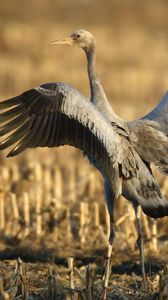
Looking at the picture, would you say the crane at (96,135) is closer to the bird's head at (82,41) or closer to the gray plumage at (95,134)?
the gray plumage at (95,134)

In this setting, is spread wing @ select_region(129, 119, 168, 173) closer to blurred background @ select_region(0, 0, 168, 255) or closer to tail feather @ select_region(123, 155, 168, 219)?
tail feather @ select_region(123, 155, 168, 219)

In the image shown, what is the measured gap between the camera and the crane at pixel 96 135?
7.21m

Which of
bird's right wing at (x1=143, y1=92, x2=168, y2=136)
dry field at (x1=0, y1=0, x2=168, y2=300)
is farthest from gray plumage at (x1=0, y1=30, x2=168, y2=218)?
dry field at (x1=0, y1=0, x2=168, y2=300)

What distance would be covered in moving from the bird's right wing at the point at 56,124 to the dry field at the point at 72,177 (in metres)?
0.96

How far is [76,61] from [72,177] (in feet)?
24.2

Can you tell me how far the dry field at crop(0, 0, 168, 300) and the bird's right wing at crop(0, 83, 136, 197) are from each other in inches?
37.7

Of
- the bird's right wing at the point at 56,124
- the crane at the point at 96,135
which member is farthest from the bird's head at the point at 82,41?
the bird's right wing at the point at 56,124

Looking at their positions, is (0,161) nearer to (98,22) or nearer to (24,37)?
(24,37)

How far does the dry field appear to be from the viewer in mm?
7223

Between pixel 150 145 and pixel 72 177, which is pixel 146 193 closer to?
pixel 150 145

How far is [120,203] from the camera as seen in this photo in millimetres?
10625

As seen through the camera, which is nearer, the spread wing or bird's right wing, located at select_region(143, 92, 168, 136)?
the spread wing

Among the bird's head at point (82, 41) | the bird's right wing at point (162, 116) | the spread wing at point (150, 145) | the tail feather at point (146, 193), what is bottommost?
the tail feather at point (146, 193)

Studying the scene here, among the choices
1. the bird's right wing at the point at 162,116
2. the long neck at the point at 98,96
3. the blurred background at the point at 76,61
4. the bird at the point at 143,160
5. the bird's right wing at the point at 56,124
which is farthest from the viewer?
the blurred background at the point at 76,61
